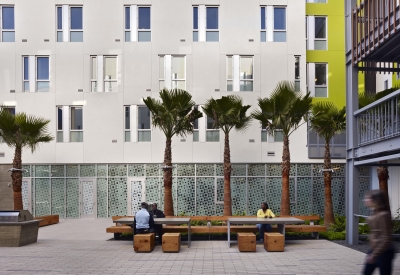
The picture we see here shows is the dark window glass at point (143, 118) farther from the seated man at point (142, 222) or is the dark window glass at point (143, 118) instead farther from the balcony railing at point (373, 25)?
the balcony railing at point (373, 25)

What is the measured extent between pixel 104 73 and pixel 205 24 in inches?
247

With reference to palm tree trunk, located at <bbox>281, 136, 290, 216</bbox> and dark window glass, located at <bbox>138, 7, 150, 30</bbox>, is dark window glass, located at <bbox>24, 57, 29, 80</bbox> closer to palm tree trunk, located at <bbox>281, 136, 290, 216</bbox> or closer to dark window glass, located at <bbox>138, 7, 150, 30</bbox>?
dark window glass, located at <bbox>138, 7, 150, 30</bbox>

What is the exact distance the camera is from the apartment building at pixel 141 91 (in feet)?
86.3

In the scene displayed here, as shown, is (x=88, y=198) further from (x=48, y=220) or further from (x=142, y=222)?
(x=142, y=222)

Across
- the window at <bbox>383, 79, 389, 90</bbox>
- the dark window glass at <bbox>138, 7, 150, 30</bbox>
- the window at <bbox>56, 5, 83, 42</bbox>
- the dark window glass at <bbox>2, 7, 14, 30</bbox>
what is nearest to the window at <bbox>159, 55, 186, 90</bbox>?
the dark window glass at <bbox>138, 7, 150, 30</bbox>

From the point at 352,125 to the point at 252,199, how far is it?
11.7 meters

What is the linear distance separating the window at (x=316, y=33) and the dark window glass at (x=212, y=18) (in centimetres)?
526

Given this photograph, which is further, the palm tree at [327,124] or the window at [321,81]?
the window at [321,81]

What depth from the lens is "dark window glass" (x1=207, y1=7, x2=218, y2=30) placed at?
26797 mm

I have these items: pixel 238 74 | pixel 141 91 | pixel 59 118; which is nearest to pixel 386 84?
pixel 238 74

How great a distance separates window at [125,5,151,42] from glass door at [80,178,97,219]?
8242mm

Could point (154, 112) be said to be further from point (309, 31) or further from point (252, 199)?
point (309, 31)

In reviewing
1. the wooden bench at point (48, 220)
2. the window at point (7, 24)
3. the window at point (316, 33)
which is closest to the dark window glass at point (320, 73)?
the window at point (316, 33)

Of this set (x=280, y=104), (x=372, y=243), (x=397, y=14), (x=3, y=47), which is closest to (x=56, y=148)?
(x=3, y=47)
